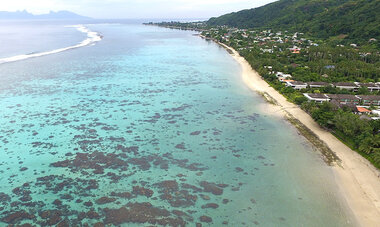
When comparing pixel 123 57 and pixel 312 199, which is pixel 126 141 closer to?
pixel 312 199

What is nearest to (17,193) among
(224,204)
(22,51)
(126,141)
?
(126,141)

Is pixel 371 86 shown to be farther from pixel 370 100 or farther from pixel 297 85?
pixel 297 85

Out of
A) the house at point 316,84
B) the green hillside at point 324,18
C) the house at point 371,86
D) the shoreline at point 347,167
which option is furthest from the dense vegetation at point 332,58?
the house at point 371,86

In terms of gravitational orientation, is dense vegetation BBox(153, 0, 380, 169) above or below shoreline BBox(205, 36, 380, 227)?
above

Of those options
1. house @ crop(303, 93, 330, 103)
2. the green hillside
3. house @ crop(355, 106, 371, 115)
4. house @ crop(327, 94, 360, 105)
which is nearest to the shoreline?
house @ crop(303, 93, 330, 103)

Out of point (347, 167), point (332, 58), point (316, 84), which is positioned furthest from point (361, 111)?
point (332, 58)

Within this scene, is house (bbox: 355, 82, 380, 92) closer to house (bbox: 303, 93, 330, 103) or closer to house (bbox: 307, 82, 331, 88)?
house (bbox: 307, 82, 331, 88)
